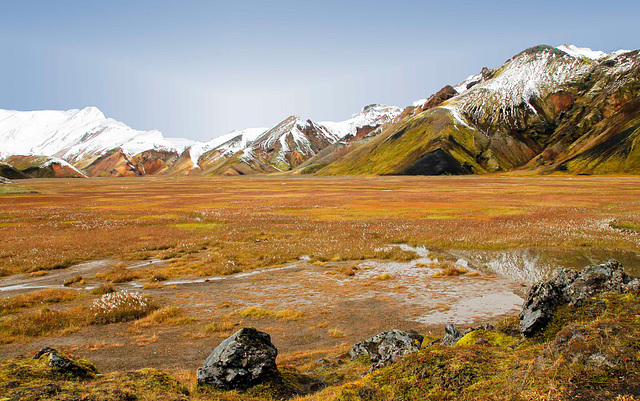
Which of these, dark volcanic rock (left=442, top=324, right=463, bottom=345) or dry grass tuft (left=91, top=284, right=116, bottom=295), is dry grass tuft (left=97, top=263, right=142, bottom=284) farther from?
dark volcanic rock (left=442, top=324, right=463, bottom=345)

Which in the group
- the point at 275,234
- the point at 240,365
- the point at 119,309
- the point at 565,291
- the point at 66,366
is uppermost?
the point at 565,291

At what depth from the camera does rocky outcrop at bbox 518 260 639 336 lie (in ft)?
25.9

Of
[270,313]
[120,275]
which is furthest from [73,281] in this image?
[270,313]

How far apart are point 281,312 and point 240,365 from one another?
859 centimetres

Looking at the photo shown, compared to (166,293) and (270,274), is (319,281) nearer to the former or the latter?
(270,274)

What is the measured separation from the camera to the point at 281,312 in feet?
52.6

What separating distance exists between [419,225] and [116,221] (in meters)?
42.1

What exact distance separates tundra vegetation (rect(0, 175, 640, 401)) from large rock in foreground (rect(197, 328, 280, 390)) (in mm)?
271

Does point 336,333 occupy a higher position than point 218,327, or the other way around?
point 218,327

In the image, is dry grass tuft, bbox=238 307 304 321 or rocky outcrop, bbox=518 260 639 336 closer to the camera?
rocky outcrop, bbox=518 260 639 336

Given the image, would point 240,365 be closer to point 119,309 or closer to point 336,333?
point 336,333

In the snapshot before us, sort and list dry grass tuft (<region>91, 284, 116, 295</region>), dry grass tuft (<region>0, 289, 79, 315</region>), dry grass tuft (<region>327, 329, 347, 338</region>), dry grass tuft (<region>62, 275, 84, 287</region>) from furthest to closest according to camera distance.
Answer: dry grass tuft (<region>62, 275, 84, 287</region>)
dry grass tuft (<region>91, 284, 116, 295</region>)
dry grass tuft (<region>0, 289, 79, 315</region>)
dry grass tuft (<region>327, 329, 347, 338</region>)

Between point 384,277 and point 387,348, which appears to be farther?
point 384,277

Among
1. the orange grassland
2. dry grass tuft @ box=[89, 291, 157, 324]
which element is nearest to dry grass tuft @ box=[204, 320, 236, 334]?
dry grass tuft @ box=[89, 291, 157, 324]
